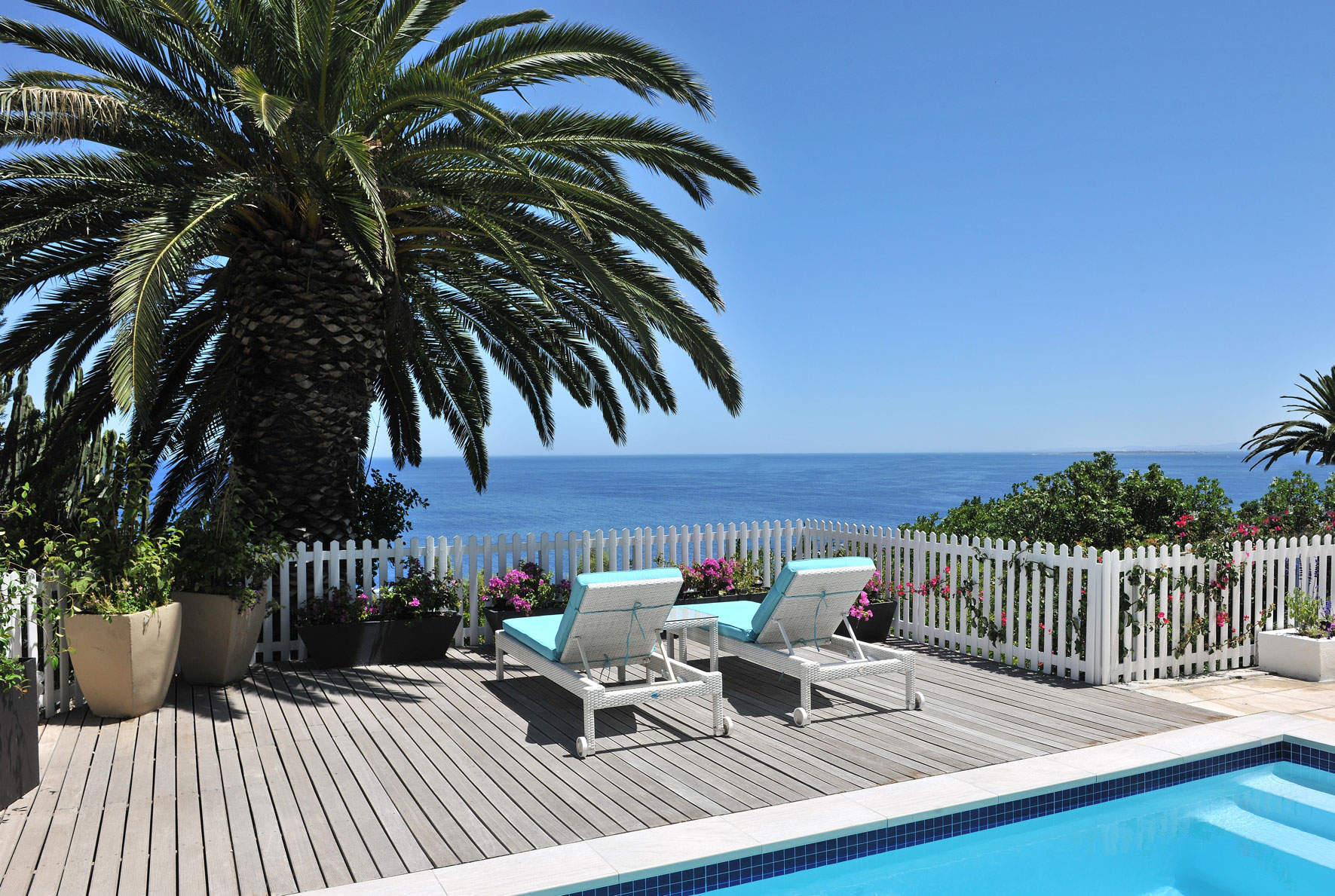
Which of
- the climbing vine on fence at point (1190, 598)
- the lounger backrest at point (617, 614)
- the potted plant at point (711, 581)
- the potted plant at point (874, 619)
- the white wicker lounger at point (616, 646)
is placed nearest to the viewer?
the white wicker lounger at point (616, 646)

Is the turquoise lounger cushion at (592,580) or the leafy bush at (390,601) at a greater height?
the turquoise lounger cushion at (592,580)

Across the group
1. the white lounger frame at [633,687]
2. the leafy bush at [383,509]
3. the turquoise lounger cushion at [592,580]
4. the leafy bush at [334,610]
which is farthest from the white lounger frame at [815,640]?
the leafy bush at [383,509]

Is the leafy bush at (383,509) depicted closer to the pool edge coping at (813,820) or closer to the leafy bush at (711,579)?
the leafy bush at (711,579)

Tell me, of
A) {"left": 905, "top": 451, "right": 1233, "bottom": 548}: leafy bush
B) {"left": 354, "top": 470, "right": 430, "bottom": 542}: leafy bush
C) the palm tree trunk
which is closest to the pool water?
{"left": 905, "top": 451, "right": 1233, "bottom": 548}: leafy bush

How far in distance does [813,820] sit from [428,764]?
231 cm

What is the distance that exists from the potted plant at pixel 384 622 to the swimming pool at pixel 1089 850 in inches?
186

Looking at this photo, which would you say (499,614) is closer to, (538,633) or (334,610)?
(334,610)

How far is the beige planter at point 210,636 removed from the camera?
681cm

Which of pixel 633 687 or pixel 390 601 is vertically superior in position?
pixel 390 601

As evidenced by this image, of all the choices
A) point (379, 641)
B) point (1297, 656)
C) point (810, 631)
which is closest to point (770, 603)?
point (810, 631)

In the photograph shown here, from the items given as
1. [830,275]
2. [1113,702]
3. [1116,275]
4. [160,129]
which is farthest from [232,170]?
[1116,275]

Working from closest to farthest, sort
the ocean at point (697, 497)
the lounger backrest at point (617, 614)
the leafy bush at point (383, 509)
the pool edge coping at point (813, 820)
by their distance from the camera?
the pool edge coping at point (813, 820) → the lounger backrest at point (617, 614) → the leafy bush at point (383, 509) → the ocean at point (697, 497)

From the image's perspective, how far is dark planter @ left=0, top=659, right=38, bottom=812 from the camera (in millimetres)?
4438

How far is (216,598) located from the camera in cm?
682
